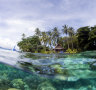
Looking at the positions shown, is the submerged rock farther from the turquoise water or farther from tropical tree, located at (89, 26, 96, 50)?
tropical tree, located at (89, 26, 96, 50)

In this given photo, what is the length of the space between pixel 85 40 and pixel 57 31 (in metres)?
19.9

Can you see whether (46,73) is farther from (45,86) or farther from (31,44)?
(31,44)

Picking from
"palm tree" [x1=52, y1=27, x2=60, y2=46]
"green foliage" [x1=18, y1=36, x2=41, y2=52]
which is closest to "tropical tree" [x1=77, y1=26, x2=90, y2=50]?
"palm tree" [x1=52, y1=27, x2=60, y2=46]

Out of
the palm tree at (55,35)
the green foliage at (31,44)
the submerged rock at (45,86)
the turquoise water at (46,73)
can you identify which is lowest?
the submerged rock at (45,86)

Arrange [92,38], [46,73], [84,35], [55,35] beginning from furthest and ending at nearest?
[55,35], [84,35], [92,38], [46,73]

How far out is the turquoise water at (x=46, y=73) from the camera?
18.4ft

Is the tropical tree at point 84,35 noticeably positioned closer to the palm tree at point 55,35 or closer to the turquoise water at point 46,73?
the palm tree at point 55,35

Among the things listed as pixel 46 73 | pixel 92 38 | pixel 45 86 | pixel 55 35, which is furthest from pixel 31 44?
pixel 45 86

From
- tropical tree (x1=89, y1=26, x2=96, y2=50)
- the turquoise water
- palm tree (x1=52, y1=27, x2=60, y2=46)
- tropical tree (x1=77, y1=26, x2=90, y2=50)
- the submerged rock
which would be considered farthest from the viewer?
palm tree (x1=52, y1=27, x2=60, y2=46)

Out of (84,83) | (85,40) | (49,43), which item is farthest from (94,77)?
(49,43)

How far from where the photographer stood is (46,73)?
6285mm

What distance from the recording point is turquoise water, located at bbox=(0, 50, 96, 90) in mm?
5605

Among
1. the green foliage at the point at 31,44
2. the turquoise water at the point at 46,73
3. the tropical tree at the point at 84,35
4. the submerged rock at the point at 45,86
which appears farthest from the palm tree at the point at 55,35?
the submerged rock at the point at 45,86

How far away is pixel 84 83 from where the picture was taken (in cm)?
649
